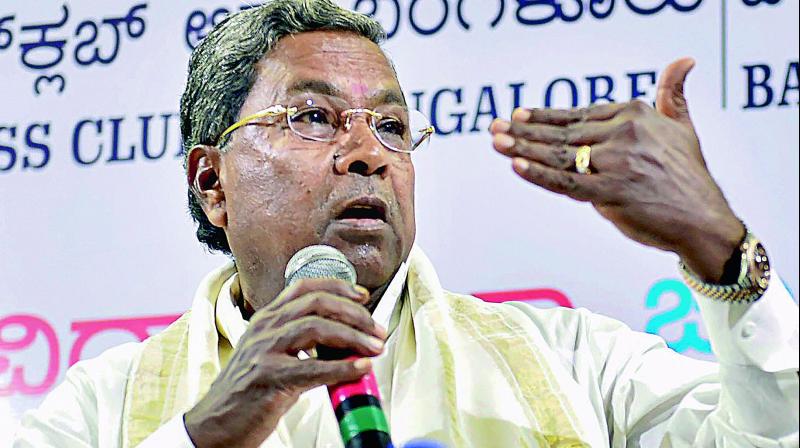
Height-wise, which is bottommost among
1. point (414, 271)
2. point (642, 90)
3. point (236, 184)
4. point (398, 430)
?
point (398, 430)

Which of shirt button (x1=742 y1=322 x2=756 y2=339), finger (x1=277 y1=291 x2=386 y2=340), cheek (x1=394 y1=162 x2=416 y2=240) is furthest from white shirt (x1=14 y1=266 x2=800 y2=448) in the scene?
finger (x1=277 y1=291 x2=386 y2=340)

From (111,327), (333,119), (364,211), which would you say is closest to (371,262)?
(364,211)

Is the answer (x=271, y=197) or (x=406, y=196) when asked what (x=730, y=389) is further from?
(x=271, y=197)

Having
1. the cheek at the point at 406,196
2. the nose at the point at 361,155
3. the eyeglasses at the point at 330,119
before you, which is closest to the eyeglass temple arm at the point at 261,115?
the eyeglasses at the point at 330,119

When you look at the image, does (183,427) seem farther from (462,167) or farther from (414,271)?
(462,167)

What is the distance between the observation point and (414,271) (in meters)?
2.91

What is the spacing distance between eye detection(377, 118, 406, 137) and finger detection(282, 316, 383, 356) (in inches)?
31.8

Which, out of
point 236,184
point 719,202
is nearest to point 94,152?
point 236,184

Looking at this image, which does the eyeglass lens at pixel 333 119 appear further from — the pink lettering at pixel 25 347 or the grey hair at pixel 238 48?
the pink lettering at pixel 25 347

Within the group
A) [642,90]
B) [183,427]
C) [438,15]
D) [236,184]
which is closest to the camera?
[183,427]

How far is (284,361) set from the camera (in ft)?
6.74

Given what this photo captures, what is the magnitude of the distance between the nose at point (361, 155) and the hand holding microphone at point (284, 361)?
0.52 metres

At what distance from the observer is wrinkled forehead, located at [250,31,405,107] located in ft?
8.98

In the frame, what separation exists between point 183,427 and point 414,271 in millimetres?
775
